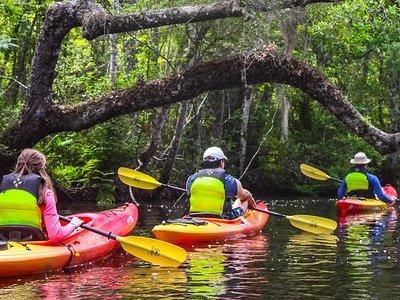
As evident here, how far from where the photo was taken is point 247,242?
9898mm

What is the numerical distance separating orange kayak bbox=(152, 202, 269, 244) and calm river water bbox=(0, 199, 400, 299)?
176 mm

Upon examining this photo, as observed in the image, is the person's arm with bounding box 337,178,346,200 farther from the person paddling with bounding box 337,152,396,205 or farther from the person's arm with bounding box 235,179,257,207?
the person's arm with bounding box 235,179,257,207

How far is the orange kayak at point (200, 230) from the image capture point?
9.03 meters

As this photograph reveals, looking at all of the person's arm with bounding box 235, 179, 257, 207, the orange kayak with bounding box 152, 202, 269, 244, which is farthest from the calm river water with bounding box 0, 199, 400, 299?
the person's arm with bounding box 235, 179, 257, 207

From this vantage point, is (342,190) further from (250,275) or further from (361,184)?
(250,275)

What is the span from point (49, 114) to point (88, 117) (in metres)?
0.66

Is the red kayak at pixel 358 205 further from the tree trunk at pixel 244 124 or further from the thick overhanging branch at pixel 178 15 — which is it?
the tree trunk at pixel 244 124

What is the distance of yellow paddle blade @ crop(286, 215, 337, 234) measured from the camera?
10.7m

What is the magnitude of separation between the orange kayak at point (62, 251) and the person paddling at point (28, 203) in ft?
0.55

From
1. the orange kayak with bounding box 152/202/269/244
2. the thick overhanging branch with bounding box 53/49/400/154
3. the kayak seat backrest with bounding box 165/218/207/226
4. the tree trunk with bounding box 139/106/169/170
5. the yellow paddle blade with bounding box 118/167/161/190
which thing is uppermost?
the thick overhanging branch with bounding box 53/49/400/154

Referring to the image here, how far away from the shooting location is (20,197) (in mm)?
7012

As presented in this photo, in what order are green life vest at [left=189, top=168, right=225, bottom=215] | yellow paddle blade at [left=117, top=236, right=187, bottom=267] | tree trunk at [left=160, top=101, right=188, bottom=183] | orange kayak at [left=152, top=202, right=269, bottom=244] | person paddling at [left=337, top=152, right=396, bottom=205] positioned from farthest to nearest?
tree trunk at [left=160, top=101, right=188, bottom=183] → person paddling at [left=337, top=152, right=396, bottom=205] → green life vest at [left=189, top=168, right=225, bottom=215] → orange kayak at [left=152, top=202, right=269, bottom=244] → yellow paddle blade at [left=117, top=236, right=187, bottom=267]

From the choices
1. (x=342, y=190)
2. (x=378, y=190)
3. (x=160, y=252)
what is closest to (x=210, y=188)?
(x=160, y=252)

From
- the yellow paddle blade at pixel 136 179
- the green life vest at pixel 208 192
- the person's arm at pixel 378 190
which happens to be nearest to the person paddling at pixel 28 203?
the green life vest at pixel 208 192
